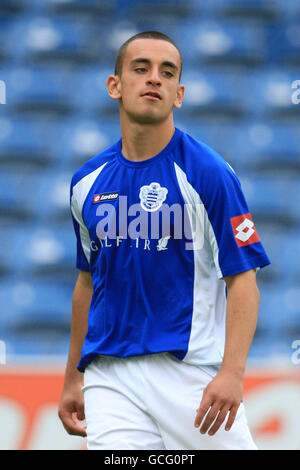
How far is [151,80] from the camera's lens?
247cm

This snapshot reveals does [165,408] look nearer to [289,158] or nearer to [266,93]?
[289,158]

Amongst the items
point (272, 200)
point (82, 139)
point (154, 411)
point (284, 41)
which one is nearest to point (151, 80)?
point (154, 411)

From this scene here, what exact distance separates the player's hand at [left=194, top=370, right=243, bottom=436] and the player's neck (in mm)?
744

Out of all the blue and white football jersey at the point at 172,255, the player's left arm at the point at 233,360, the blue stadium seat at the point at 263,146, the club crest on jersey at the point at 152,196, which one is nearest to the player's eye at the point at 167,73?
the blue and white football jersey at the point at 172,255

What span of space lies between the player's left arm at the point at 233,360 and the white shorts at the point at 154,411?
0.09 meters

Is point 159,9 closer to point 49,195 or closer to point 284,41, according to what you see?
point 284,41

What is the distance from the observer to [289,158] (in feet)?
21.1

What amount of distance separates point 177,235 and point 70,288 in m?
3.55

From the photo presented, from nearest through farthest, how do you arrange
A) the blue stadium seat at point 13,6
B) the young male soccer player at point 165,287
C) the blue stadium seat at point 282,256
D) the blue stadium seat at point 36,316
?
the young male soccer player at point 165,287
the blue stadium seat at point 36,316
the blue stadium seat at point 282,256
the blue stadium seat at point 13,6

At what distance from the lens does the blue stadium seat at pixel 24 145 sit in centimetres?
668

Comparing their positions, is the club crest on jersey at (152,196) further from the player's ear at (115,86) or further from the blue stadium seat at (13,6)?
the blue stadium seat at (13,6)

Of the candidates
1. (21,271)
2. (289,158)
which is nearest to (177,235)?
(21,271)

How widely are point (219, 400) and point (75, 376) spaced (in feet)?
2.23

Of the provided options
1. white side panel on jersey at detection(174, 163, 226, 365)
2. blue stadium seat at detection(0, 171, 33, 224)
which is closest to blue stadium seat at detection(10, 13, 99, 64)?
blue stadium seat at detection(0, 171, 33, 224)
